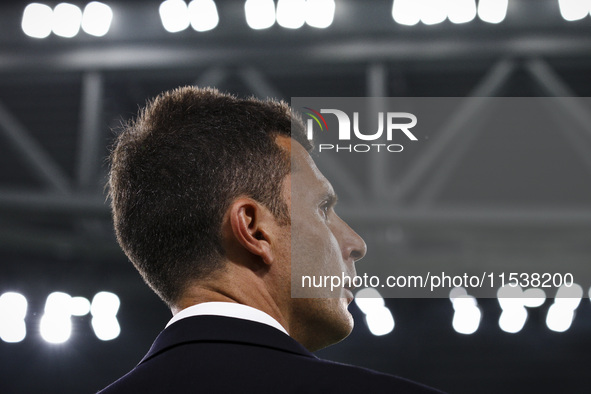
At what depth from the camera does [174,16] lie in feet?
11.4

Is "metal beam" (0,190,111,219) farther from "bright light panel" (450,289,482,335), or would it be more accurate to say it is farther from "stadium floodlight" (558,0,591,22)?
"bright light panel" (450,289,482,335)

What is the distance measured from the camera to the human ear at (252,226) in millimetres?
912

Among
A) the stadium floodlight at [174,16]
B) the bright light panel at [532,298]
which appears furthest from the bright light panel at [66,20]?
the bright light panel at [532,298]

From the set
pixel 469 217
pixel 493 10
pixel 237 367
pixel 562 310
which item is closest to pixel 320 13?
pixel 493 10

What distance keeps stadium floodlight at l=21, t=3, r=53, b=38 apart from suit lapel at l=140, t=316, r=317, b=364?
10.2 ft

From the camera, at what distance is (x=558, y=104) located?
11.0 feet

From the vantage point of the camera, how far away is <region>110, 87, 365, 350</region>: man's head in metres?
0.93

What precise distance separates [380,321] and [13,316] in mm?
3089

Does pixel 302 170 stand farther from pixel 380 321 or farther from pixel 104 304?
pixel 380 321

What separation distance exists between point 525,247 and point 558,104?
3.74ft

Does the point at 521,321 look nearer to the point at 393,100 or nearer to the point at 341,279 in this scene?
the point at 393,100

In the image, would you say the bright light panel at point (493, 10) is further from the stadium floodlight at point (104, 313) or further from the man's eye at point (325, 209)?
the stadium floodlight at point (104, 313)

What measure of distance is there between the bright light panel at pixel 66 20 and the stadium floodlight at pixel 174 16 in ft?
1.54

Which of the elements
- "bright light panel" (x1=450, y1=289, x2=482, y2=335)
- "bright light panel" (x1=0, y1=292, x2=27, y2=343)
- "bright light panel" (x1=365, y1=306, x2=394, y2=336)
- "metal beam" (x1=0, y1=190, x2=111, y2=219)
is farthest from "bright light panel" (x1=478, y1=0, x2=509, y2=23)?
"bright light panel" (x1=0, y1=292, x2=27, y2=343)
